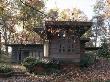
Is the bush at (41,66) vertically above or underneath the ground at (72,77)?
above

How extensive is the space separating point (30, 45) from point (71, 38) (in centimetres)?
2081

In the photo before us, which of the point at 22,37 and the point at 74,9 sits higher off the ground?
the point at 74,9

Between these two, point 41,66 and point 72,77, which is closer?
point 72,77

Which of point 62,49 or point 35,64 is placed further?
point 62,49

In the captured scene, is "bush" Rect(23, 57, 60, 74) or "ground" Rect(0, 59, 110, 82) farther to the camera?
"bush" Rect(23, 57, 60, 74)

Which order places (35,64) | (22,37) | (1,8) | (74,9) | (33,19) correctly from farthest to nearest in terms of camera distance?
1. (74,9)
2. (22,37)
3. (33,19)
4. (35,64)
5. (1,8)

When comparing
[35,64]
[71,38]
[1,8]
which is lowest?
[35,64]

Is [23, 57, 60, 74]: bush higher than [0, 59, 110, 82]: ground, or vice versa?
[23, 57, 60, 74]: bush

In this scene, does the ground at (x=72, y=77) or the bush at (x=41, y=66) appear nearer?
the ground at (x=72, y=77)

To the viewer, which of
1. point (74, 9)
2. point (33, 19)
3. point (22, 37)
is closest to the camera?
point (33, 19)

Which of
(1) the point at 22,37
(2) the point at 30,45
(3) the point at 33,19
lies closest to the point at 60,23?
(2) the point at 30,45

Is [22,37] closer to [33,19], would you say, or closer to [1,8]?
[33,19]

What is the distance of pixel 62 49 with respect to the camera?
3144cm

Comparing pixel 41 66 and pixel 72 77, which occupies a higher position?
pixel 41 66
